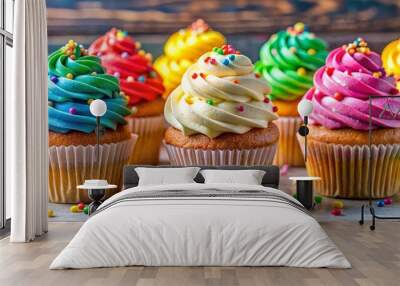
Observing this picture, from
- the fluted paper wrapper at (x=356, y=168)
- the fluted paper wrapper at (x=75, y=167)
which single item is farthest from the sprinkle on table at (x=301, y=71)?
the fluted paper wrapper at (x=75, y=167)

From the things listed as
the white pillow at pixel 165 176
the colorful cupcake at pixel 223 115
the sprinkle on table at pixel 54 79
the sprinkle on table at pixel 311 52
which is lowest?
the white pillow at pixel 165 176

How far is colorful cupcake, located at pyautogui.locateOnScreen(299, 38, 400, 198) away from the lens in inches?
277

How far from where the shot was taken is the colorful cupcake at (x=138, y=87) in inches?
344

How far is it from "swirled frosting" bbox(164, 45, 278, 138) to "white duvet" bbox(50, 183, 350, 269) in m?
2.64

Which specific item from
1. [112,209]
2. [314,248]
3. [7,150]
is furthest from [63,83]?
[314,248]

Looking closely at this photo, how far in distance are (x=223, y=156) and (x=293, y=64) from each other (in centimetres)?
258

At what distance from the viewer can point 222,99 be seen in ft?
22.9

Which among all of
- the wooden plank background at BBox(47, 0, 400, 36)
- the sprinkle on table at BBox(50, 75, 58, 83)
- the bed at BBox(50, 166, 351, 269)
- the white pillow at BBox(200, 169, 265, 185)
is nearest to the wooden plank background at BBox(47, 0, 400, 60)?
the wooden plank background at BBox(47, 0, 400, 36)

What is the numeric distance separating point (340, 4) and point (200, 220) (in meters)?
7.38

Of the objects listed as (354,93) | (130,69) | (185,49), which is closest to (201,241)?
(354,93)

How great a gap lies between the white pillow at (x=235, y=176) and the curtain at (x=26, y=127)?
1.51 meters

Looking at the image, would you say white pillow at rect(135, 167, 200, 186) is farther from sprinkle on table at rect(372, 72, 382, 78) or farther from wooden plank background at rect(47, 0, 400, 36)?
wooden plank background at rect(47, 0, 400, 36)

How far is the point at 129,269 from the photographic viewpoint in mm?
4199

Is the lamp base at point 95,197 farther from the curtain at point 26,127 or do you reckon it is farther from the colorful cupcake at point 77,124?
the colorful cupcake at point 77,124
